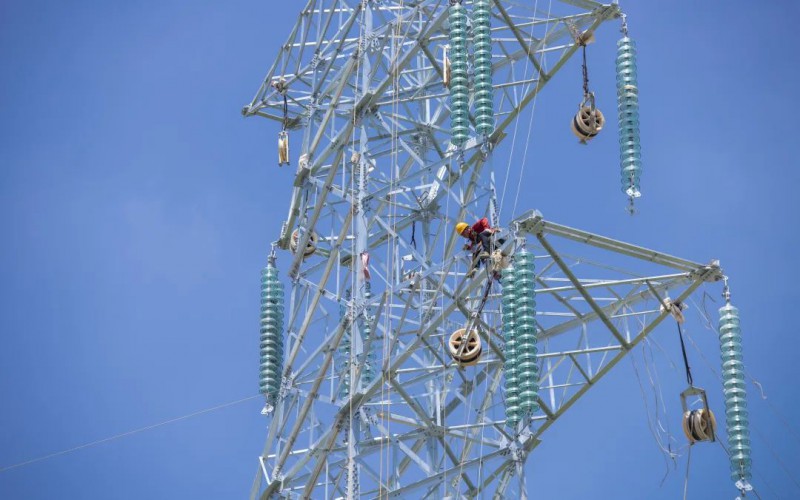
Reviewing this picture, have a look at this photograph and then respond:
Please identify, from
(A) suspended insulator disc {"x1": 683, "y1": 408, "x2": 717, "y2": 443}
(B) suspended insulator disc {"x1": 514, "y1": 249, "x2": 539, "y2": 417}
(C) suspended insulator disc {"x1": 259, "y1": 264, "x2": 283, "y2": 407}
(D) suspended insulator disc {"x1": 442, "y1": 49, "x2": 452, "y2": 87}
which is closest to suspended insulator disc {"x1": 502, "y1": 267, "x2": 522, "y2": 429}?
(B) suspended insulator disc {"x1": 514, "y1": 249, "x2": 539, "y2": 417}

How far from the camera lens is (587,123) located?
232 ft

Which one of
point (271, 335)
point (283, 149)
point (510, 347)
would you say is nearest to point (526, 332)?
point (510, 347)

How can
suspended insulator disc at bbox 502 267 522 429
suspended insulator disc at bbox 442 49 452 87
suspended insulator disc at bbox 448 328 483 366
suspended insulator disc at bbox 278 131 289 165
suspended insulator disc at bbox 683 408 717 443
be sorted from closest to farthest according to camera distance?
suspended insulator disc at bbox 502 267 522 429, suspended insulator disc at bbox 448 328 483 366, suspended insulator disc at bbox 683 408 717 443, suspended insulator disc at bbox 442 49 452 87, suspended insulator disc at bbox 278 131 289 165

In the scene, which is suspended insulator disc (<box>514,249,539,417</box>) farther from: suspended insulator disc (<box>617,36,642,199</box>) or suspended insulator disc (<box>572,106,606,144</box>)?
suspended insulator disc (<box>572,106,606,144</box>)

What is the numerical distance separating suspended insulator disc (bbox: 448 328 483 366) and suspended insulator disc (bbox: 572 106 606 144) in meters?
6.82

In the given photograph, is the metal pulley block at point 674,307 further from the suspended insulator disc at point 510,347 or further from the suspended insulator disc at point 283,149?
the suspended insulator disc at point 283,149

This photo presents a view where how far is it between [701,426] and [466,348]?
6.25 metres

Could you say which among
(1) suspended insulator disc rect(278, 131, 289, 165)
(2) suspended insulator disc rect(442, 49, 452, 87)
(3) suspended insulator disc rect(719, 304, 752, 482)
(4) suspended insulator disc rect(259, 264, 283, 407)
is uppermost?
(1) suspended insulator disc rect(278, 131, 289, 165)

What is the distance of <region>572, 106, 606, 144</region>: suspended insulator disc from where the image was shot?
7062cm

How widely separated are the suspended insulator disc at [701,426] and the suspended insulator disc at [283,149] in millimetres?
15745

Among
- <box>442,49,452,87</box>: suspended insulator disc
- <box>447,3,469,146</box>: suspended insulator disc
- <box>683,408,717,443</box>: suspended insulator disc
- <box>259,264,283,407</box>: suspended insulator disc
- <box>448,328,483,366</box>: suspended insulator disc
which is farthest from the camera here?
<box>259,264,283,407</box>: suspended insulator disc

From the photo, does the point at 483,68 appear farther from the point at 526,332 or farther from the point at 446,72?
the point at 526,332

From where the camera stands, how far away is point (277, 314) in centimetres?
7606

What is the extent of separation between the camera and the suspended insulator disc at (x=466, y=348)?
218 ft
